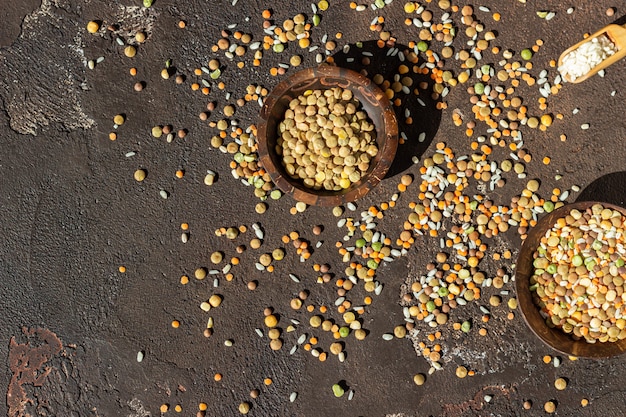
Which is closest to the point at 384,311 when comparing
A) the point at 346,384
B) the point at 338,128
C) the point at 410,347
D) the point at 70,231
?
the point at 410,347

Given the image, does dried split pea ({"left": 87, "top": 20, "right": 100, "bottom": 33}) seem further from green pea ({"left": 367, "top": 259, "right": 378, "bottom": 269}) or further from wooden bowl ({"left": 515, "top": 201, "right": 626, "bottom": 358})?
wooden bowl ({"left": 515, "top": 201, "right": 626, "bottom": 358})

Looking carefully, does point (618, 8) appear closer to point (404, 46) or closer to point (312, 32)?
point (404, 46)

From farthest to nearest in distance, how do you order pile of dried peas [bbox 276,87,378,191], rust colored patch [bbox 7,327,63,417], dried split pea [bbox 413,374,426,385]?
rust colored patch [bbox 7,327,63,417] → dried split pea [bbox 413,374,426,385] → pile of dried peas [bbox 276,87,378,191]

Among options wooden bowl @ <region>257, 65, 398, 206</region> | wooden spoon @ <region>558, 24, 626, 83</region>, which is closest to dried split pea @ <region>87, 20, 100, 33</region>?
wooden bowl @ <region>257, 65, 398, 206</region>

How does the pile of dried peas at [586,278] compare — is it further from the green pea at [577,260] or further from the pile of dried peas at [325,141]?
the pile of dried peas at [325,141]

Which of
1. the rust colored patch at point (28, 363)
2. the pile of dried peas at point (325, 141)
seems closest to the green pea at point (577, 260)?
the pile of dried peas at point (325, 141)

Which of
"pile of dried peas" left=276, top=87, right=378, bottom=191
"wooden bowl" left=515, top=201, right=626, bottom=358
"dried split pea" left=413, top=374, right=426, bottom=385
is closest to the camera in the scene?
"wooden bowl" left=515, top=201, right=626, bottom=358

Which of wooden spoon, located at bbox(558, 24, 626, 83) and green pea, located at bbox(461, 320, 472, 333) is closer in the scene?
wooden spoon, located at bbox(558, 24, 626, 83)
